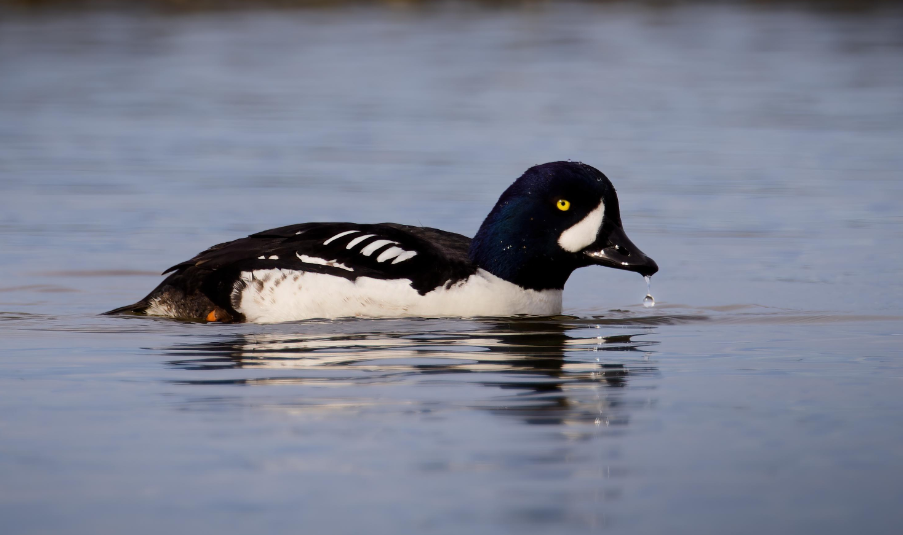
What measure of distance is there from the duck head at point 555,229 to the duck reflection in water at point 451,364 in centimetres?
36

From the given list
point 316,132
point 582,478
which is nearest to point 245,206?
point 316,132

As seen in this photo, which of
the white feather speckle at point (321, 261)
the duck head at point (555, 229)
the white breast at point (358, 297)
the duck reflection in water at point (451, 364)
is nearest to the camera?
the duck reflection in water at point (451, 364)

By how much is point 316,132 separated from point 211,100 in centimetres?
371

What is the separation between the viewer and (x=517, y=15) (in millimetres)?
36406

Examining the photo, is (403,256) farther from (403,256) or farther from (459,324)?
(459,324)

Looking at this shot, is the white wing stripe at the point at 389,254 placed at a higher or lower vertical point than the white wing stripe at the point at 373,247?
lower

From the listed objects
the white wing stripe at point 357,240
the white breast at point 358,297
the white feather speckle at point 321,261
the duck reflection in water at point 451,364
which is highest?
the white wing stripe at point 357,240

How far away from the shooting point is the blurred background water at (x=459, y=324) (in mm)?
5172

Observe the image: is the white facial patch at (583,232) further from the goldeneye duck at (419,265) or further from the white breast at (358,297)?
the white breast at (358,297)

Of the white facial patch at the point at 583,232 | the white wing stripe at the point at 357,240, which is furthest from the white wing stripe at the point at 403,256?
the white facial patch at the point at 583,232

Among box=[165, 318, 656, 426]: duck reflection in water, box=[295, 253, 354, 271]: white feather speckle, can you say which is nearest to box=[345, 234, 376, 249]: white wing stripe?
box=[295, 253, 354, 271]: white feather speckle

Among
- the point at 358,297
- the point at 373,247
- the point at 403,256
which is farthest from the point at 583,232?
the point at 358,297

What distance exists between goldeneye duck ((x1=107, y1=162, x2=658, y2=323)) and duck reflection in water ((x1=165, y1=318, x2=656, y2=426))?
145 millimetres

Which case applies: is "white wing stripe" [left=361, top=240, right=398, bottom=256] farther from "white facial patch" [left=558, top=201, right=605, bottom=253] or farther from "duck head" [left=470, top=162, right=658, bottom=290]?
"white facial patch" [left=558, top=201, right=605, bottom=253]
